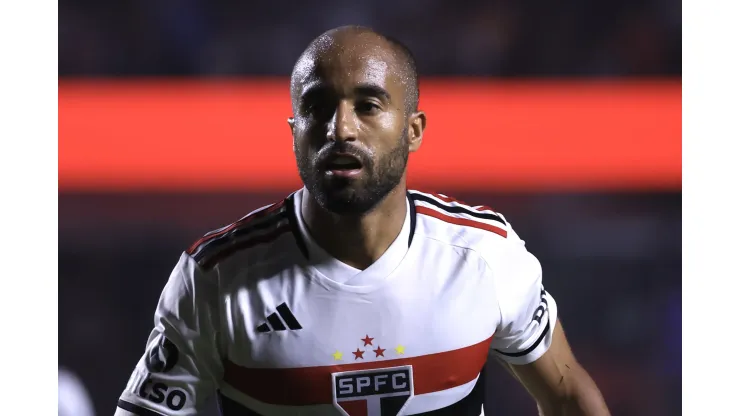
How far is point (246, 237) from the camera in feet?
3.59

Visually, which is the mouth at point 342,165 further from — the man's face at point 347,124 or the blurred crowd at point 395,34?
the blurred crowd at point 395,34

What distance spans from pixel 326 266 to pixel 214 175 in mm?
908

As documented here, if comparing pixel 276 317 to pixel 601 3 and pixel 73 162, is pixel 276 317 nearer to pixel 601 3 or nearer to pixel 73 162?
pixel 73 162

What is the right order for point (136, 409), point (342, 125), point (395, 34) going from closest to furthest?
point (342, 125)
point (136, 409)
point (395, 34)

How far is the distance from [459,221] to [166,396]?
48cm

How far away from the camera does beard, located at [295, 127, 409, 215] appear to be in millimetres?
993

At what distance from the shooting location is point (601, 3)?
198cm

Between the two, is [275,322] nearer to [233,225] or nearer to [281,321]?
[281,321]

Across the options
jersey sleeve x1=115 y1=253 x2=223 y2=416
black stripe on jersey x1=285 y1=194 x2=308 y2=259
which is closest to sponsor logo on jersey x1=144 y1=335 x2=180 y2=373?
jersey sleeve x1=115 y1=253 x2=223 y2=416

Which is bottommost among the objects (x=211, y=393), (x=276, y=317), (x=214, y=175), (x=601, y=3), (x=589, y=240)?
(x=211, y=393)

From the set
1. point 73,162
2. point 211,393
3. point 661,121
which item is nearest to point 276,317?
point 211,393

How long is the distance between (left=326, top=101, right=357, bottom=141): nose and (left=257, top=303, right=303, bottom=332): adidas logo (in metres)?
0.24

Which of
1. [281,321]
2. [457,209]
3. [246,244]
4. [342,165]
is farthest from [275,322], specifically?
[457,209]

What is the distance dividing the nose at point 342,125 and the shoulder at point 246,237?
0.60 ft
